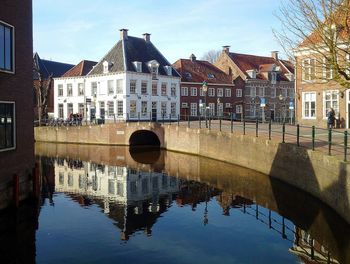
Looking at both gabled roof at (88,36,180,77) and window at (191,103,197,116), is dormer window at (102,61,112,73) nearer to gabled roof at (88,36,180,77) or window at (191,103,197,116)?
gabled roof at (88,36,180,77)

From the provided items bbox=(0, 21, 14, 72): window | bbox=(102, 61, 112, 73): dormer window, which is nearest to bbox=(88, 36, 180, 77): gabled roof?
bbox=(102, 61, 112, 73): dormer window

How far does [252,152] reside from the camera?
2144 centimetres

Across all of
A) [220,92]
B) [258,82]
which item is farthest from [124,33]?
[258,82]

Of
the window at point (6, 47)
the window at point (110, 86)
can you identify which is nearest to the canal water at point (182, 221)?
the window at point (6, 47)

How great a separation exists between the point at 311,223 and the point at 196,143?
17.0 meters

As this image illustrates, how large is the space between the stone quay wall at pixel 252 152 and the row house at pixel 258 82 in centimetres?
2674

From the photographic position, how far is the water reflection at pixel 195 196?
37.9 feet

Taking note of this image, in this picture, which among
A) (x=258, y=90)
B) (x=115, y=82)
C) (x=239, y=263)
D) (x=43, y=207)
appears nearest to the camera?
(x=239, y=263)

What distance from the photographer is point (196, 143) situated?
95.7 feet

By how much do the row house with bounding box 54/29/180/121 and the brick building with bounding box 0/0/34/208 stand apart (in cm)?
2970

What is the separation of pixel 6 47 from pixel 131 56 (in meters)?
35.1

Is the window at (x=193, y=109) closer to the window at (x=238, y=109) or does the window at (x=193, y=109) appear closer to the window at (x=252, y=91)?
the window at (x=238, y=109)

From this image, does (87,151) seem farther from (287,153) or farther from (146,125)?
(287,153)

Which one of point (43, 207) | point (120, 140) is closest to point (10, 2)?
point (43, 207)
